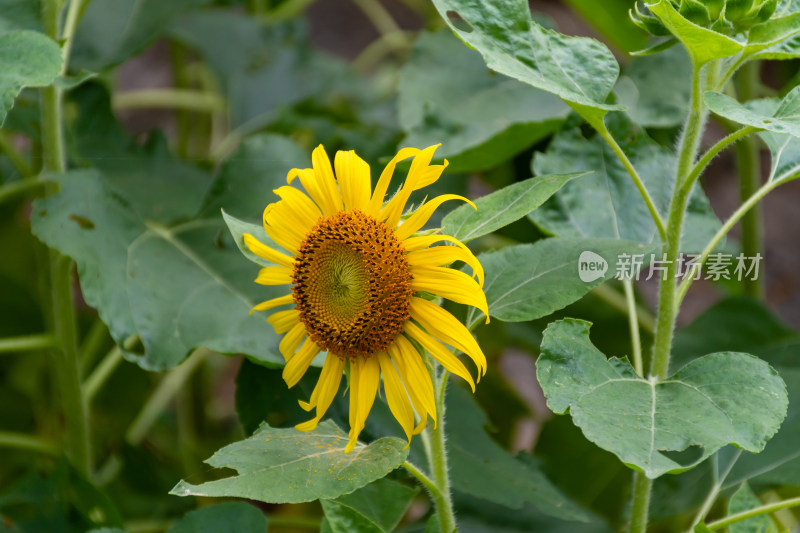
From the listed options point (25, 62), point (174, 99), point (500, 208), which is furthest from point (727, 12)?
point (174, 99)

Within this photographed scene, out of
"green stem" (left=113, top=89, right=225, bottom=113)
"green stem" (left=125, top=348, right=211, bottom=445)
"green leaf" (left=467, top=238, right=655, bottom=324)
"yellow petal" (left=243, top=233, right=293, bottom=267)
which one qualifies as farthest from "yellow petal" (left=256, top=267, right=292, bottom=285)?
"green stem" (left=113, top=89, right=225, bottom=113)

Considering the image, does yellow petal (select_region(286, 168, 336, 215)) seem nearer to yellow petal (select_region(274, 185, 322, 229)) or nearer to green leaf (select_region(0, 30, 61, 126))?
yellow petal (select_region(274, 185, 322, 229))

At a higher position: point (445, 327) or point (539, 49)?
point (539, 49)

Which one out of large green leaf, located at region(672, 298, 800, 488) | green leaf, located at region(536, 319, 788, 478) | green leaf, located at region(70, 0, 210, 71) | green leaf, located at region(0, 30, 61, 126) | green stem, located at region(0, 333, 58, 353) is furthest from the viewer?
green leaf, located at region(70, 0, 210, 71)

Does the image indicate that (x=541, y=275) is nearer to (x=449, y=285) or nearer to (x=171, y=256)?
(x=449, y=285)

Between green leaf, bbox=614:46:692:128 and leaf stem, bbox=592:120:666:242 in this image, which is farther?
green leaf, bbox=614:46:692:128

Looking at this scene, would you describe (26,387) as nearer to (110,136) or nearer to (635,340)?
(110,136)
